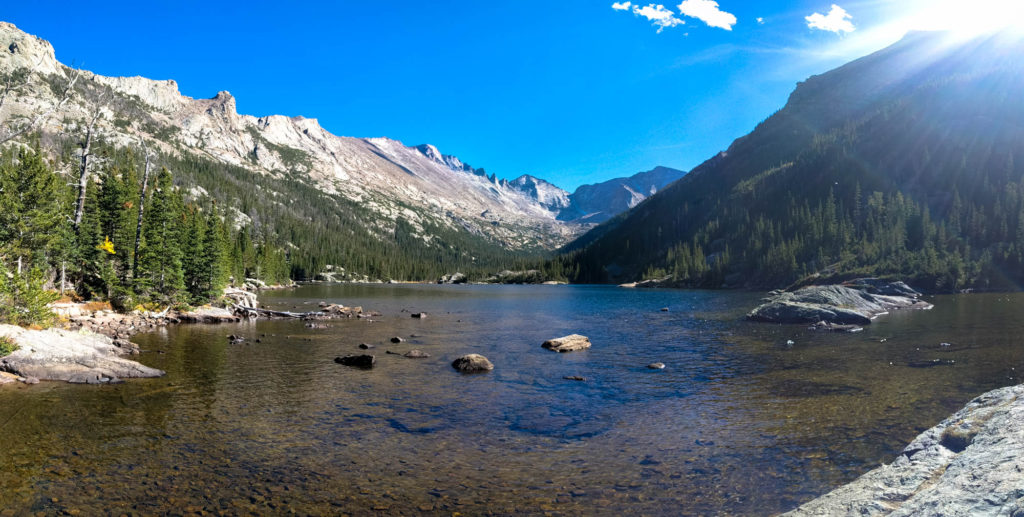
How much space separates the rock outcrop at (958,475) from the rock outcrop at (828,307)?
46.0 m

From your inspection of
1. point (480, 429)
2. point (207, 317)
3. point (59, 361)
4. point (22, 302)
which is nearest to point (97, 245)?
point (207, 317)

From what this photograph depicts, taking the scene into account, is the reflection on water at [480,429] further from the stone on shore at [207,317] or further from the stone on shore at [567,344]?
the stone on shore at [207,317]

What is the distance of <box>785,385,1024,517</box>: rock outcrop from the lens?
632 centimetres

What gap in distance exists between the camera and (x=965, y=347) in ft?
116

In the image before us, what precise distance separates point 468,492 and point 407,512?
1.93 metres

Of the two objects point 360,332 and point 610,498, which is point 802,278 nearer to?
point 360,332

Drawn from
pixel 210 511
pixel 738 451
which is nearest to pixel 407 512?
pixel 210 511

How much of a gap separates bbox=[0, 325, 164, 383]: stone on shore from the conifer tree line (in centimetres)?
378

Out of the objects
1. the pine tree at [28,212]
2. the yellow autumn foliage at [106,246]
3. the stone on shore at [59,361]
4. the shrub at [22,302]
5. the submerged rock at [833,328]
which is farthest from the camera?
the yellow autumn foliage at [106,246]

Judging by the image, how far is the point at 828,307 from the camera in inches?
2180

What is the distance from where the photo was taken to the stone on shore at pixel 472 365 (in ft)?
99.1

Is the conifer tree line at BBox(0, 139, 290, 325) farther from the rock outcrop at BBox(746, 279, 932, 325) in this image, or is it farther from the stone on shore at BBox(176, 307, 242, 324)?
the rock outcrop at BBox(746, 279, 932, 325)

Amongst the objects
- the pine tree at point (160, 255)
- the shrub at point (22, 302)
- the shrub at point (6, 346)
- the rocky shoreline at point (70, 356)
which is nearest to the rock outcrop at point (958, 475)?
the rocky shoreline at point (70, 356)

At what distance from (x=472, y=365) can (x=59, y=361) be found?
23.0m
